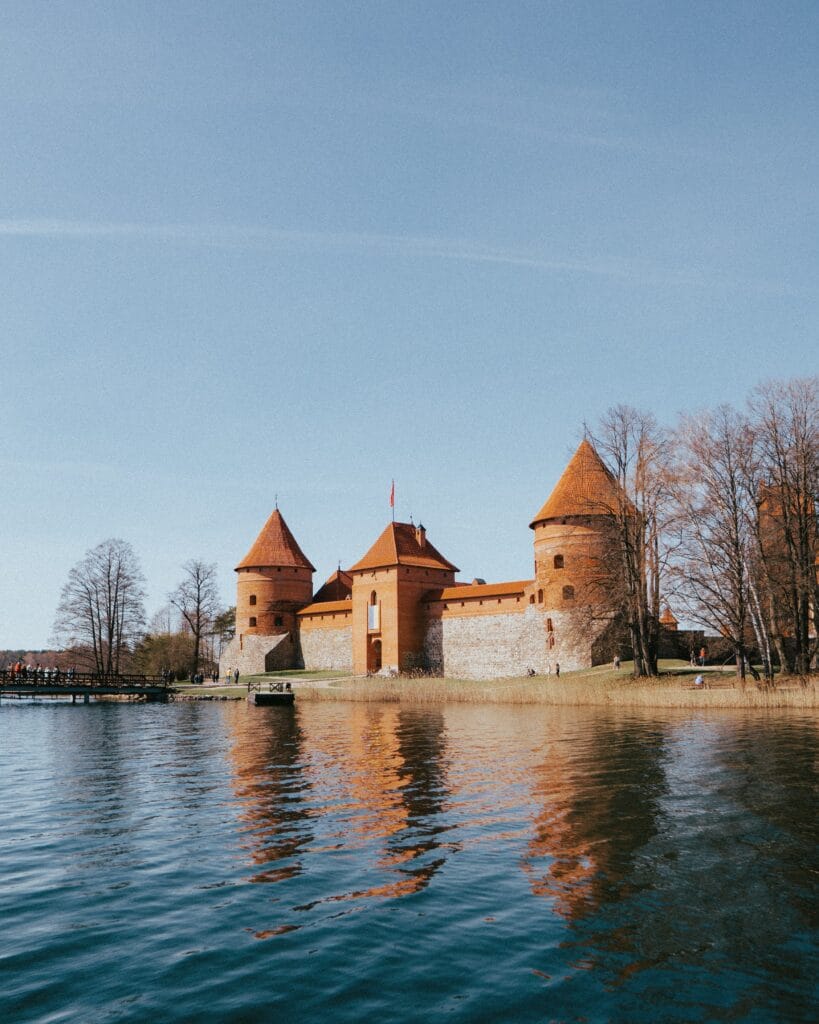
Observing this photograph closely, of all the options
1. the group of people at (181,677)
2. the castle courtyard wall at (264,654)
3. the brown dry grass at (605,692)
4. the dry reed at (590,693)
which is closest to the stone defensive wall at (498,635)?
the brown dry grass at (605,692)

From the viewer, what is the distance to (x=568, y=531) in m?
42.4

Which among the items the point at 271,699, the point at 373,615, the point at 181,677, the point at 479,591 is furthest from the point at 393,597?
the point at 181,677

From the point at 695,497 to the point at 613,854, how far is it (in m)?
22.9

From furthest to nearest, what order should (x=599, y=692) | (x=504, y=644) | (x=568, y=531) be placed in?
(x=504, y=644) < (x=568, y=531) < (x=599, y=692)

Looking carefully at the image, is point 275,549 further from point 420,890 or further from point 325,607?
point 420,890

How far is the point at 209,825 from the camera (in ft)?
34.7

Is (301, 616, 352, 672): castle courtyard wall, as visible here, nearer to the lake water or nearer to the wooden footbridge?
the wooden footbridge

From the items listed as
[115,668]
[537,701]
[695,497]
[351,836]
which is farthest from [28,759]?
[115,668]

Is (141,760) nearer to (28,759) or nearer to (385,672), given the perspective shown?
(28,759)

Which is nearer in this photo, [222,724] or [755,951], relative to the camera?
[755,951]

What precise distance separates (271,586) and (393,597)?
12.3 metres

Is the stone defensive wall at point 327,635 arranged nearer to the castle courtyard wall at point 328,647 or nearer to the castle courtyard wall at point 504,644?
the castle courtyard wall at point 328,647

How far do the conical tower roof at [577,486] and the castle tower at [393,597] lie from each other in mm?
9686

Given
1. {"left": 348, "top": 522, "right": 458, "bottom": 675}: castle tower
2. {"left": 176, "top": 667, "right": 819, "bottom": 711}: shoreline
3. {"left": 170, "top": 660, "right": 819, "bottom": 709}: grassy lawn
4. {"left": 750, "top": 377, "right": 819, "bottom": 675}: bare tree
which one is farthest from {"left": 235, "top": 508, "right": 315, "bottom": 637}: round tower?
{"left": 750, "top": 377, "right": 819, "bottom": 675}: bare tree
